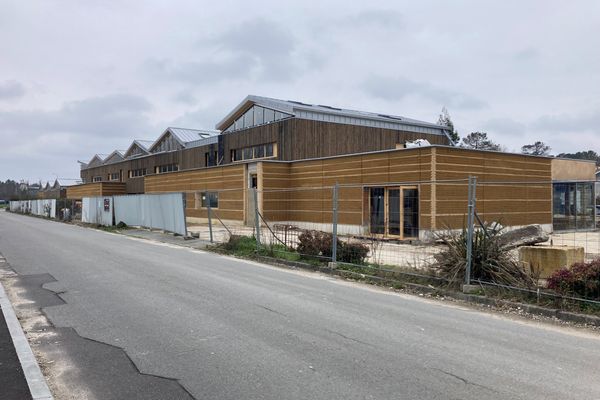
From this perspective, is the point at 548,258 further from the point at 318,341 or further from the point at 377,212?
the point at 377,212

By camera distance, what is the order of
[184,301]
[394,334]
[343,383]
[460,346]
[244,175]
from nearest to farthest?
[343,383]
[460,346]
[394,334]
[184,301]
[244,175]

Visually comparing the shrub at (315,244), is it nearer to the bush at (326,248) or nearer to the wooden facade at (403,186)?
the bush at (326,248)

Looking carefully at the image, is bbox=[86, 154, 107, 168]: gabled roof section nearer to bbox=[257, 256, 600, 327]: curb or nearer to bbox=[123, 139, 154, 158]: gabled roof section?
bbox=[123, 139, 154, 158]: gabled roof section

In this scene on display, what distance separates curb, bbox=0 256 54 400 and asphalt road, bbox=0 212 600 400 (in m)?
0.56

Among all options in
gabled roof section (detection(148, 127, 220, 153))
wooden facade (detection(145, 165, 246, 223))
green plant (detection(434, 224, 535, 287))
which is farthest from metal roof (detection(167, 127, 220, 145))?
green plant (detection(434, 224, 535, 287))

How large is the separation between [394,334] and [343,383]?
195cm

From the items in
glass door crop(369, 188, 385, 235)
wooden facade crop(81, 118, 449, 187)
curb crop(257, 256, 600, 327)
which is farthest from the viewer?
wooden facade crop(81, 118, 449, 187)

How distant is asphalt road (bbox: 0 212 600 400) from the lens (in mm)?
4438

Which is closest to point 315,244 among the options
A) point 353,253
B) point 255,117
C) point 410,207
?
point 353,253

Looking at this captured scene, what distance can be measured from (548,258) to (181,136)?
43651 millimetres

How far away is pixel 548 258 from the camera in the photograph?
9.13m

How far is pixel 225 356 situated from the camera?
520 centimetres

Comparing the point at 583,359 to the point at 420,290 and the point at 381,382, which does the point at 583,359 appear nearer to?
the point at 381,382

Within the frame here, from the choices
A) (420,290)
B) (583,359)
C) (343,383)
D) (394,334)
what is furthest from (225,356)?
(420,290)
